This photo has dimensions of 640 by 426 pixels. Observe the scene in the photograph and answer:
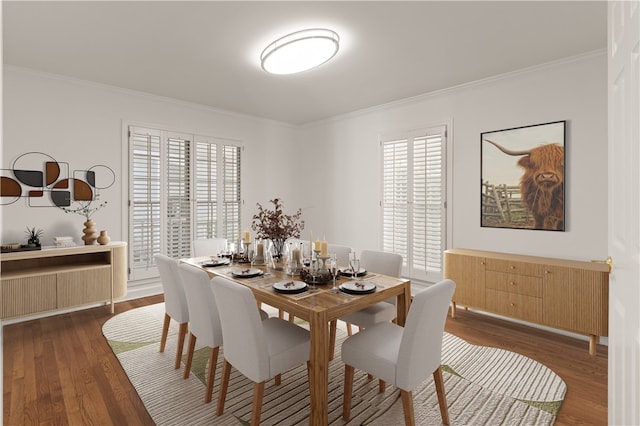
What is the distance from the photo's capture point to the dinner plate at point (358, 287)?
2.34 metres

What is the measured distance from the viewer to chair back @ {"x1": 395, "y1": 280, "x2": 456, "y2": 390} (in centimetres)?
186

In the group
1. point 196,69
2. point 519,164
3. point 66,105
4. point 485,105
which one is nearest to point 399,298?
point 519,164

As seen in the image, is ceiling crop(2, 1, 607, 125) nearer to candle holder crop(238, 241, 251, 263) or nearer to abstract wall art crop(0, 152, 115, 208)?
abstract wall art crop(0, 152, 115, 208)

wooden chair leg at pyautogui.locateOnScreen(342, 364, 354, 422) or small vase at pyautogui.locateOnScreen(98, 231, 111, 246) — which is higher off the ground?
small vase at pyautogui.locateOnScreen(98, 231, 111, 246)

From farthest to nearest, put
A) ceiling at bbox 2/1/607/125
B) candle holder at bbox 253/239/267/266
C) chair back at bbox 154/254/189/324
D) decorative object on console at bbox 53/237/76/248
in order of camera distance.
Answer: decorative object on console at bbox 53/237/76/248, candle holder at bbox 253/239/267/266, chair back at bbox 154/254/189/324, ceiling at bbox 2/1/607/125

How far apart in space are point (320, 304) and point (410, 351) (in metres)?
0.57

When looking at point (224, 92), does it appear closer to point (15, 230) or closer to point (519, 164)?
point (15, 230)

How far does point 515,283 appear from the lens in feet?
11.5

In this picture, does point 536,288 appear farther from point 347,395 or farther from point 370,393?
point 347,395

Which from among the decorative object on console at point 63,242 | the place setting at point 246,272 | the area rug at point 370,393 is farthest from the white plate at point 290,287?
the decorative object on console at point 63,242

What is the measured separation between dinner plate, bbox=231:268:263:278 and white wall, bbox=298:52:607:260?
2.63 metres

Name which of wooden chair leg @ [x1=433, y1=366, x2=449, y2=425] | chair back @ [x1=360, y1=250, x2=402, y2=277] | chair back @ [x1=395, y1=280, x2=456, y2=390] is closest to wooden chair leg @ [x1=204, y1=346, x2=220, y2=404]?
chair back @ [x1=395, y1=280, x2=456, y2=390]

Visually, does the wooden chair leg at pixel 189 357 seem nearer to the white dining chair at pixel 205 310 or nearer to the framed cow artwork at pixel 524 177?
the white dining chair at pixel 205 310

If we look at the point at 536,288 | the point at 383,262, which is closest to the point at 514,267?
the point at 536,288
